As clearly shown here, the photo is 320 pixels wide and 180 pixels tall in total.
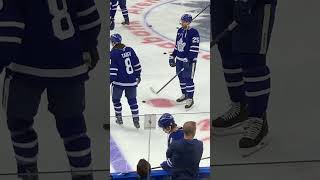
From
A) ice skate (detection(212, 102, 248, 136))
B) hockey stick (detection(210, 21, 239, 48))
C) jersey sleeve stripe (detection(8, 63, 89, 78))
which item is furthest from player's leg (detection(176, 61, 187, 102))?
jersey sleeve stripe (detection(8, 63, 89, 78))

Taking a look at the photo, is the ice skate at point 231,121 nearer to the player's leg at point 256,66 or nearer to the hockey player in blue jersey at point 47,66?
the player's leg at point 256,66

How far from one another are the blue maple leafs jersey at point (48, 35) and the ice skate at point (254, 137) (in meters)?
0.91

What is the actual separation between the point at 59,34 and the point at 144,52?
368cm

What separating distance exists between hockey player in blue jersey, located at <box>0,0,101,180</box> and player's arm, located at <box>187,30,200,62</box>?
1524 millimetres

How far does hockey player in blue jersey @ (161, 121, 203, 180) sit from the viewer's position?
3.45 m

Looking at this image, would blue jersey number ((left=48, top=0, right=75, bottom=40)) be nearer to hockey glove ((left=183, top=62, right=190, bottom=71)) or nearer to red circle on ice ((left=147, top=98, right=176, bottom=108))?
hockey glove ((left=183, top=62, right=190, bottom=71))

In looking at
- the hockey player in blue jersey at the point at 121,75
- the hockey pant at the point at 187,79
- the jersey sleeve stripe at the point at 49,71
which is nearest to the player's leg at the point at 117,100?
the hockey player in blue jersey at the point at 121,75

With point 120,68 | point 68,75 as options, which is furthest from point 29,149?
point 120,68

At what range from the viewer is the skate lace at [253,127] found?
3.34 metres

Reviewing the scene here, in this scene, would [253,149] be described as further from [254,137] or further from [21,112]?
[21,112]

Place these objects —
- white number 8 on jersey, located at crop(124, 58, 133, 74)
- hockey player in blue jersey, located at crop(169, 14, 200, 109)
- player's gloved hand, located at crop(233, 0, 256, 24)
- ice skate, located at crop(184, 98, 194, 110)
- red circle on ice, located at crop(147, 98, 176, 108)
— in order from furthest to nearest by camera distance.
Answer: red circle on ice, located at crop(147, 98, 176, 108)
hockey player in blue jersey, located at crop(169, 14, 200, 109)
white number 8 on jersey, located at crop(124, 58, 133, 74)
ice skate, located at crop(184, 98, 194, 110)
player's gloved hand, located at crop(233, 0, 256, 24)

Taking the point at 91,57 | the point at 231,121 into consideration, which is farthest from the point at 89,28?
the point at 231,121

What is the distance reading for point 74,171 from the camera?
10.8 ft

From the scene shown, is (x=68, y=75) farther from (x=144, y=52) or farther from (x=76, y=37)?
(x=144, y=52)
